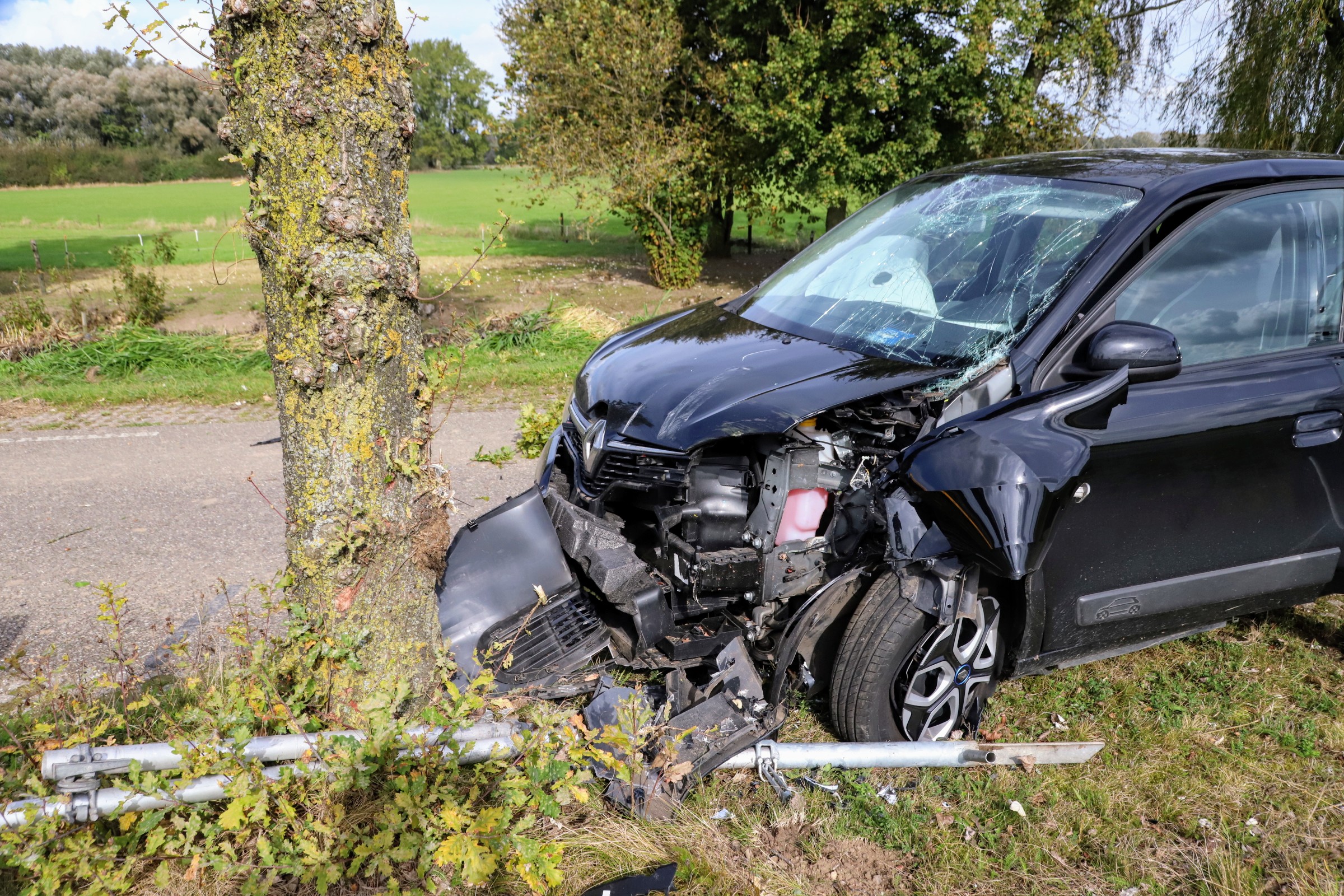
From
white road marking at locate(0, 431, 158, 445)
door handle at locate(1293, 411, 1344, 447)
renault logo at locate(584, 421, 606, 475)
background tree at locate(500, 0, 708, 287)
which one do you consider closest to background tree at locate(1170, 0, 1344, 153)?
background tree at locate(500, 0, 708, 287)

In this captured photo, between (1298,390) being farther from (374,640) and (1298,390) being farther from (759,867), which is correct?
(374,640)

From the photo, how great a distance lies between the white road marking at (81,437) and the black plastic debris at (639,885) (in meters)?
6.00

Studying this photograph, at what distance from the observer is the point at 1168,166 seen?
3.40 m

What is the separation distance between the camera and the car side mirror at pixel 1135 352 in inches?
107

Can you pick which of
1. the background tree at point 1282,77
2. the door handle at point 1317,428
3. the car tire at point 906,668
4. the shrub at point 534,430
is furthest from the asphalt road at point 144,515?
the background tree at point 1282,77

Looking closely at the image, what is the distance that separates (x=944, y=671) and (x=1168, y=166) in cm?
211

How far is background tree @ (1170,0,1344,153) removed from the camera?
10.4 m

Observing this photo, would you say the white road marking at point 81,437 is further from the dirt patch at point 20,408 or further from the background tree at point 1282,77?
the background tree at point 1282,77

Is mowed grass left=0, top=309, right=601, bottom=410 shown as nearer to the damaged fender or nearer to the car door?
the damaged fender

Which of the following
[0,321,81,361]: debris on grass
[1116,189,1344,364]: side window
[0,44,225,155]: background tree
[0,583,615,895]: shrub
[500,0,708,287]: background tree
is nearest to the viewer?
[0,583,615,895]: shrub

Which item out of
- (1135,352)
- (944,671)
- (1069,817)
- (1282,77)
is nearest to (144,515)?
(944,671)

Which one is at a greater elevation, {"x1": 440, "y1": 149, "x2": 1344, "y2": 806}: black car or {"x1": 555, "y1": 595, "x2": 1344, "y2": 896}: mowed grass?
{"x1": 440, "y1": 149, "x2": 1344, "y2": 806}: black car

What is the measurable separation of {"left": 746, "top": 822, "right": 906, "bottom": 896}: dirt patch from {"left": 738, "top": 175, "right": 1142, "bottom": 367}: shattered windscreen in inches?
62.2

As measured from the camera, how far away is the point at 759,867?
2521 mm
